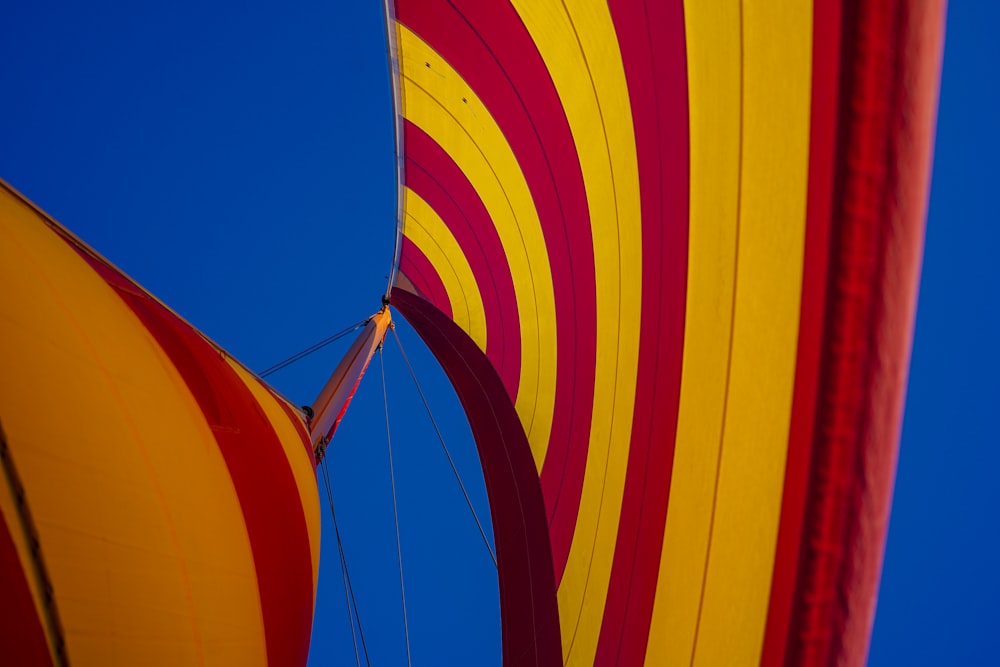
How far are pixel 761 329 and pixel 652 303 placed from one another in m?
0.44

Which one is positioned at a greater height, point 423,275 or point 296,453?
point 423,275

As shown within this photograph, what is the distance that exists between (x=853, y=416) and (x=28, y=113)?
30.0 feet

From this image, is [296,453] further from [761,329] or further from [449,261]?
[449,261]

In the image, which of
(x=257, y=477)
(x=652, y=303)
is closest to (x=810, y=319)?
(x=652, y=303)

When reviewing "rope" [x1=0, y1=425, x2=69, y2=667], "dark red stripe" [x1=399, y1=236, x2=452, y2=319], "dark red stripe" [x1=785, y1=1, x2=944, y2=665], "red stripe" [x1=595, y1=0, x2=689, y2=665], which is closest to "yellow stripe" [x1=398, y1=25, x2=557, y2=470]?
"red stripe" [x1=595, y1=0, x2=689, y2=665]

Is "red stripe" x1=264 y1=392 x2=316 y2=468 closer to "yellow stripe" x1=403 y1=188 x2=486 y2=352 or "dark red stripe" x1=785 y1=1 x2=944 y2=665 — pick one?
"dark red stripe" x1=785 y1=1 x2=944 y2=665

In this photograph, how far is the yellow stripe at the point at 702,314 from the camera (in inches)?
33.8

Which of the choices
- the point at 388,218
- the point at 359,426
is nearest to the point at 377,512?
the point at 359,426

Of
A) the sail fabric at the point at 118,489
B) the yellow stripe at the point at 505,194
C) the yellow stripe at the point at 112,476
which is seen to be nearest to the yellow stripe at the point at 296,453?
the sail fabric at the point at 118,489

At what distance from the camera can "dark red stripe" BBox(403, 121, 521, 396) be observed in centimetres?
311

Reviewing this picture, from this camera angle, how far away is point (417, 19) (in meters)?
2.65

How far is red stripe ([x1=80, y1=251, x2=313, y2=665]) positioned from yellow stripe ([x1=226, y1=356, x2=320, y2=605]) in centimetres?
6

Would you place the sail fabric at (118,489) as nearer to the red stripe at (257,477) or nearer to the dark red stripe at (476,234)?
the red stripe at (257,477)

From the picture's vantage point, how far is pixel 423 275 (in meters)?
4.63
